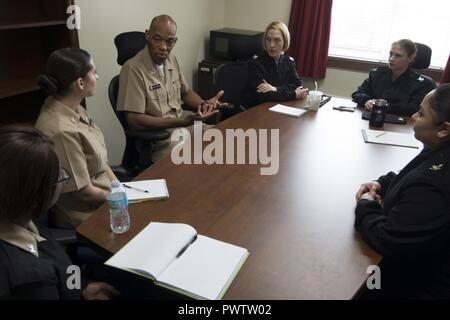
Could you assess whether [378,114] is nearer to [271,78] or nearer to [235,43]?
[271,78]

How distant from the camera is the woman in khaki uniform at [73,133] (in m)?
1.49

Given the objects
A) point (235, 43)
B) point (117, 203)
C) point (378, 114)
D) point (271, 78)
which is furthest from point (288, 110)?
point (117, 203)

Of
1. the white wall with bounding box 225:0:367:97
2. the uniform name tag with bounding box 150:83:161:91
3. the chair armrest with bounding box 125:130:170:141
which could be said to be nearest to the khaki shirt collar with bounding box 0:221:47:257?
the chair armrest with bounding box 125:130:170:141

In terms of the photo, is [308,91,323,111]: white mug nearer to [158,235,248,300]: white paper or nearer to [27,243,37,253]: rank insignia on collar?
[158,235,248,300]: white paper

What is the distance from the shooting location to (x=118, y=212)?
4.23 ft

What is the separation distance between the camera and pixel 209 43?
4.19m

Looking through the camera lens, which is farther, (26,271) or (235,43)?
(235,43)

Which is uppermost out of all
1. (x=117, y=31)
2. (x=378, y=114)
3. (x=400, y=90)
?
(x=117, y=31)

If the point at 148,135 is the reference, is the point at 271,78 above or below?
above

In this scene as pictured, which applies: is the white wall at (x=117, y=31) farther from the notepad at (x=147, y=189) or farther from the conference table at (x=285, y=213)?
the notepad at (x=147, y=189)

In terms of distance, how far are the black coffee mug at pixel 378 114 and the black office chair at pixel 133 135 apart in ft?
4.47

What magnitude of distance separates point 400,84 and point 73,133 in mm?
2356
